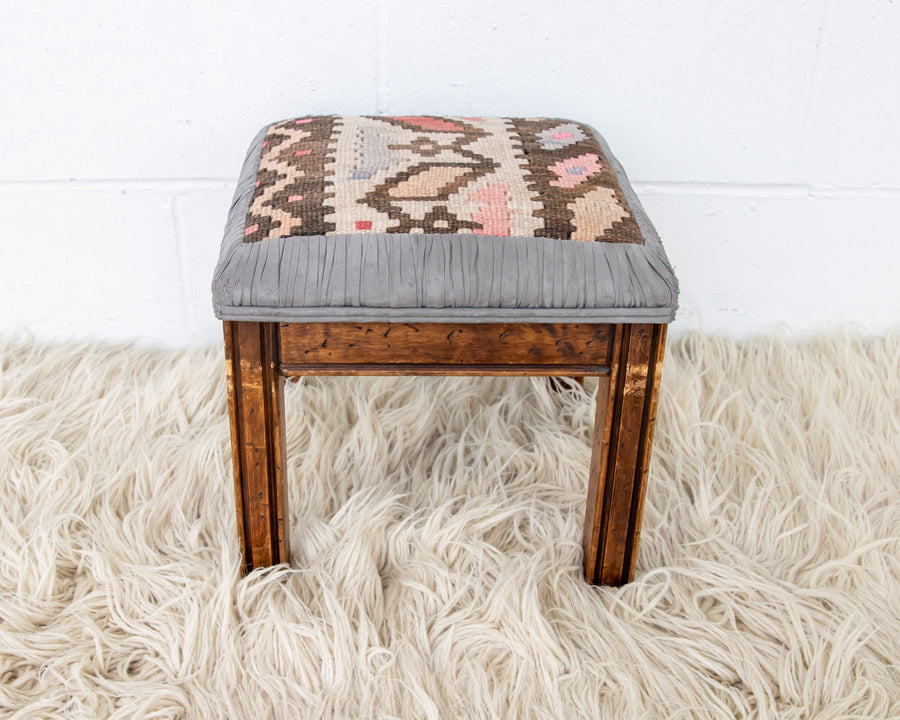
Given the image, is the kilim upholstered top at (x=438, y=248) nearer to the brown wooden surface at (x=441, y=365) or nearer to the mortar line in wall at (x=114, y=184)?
the brown wooden surface at (x=441, y=365)

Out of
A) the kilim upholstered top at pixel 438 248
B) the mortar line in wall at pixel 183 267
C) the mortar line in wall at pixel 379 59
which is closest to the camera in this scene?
the kilim upholstered top at pixel 438 248

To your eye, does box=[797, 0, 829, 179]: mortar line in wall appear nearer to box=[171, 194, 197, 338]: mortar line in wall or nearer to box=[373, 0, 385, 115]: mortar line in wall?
box=[373, 0, 385, 115]: mortar line in wall

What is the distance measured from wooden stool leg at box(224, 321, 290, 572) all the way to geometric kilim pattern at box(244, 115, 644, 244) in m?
0.10

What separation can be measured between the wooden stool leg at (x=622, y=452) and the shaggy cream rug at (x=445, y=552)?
4 cm

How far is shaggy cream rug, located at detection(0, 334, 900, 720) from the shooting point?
791 millimetres

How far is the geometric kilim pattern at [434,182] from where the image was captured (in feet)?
2.59

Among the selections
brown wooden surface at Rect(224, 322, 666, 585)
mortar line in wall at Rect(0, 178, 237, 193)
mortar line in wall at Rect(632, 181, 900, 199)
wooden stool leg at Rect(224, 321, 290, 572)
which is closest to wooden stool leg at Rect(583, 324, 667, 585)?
brown wooden surface at Rect(224, 322, 666, 585)

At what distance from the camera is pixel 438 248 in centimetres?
76

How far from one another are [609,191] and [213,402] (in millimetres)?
632

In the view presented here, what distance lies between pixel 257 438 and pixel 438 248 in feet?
0.87

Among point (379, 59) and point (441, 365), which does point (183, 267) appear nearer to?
point (379, 59)

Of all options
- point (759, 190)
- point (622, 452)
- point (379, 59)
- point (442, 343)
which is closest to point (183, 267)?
point (379, 59)

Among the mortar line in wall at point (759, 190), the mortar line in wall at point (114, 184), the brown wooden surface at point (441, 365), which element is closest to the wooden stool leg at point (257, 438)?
the brown wooden surface at point (441, 365)

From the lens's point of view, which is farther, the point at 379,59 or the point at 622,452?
the point at 379,59
